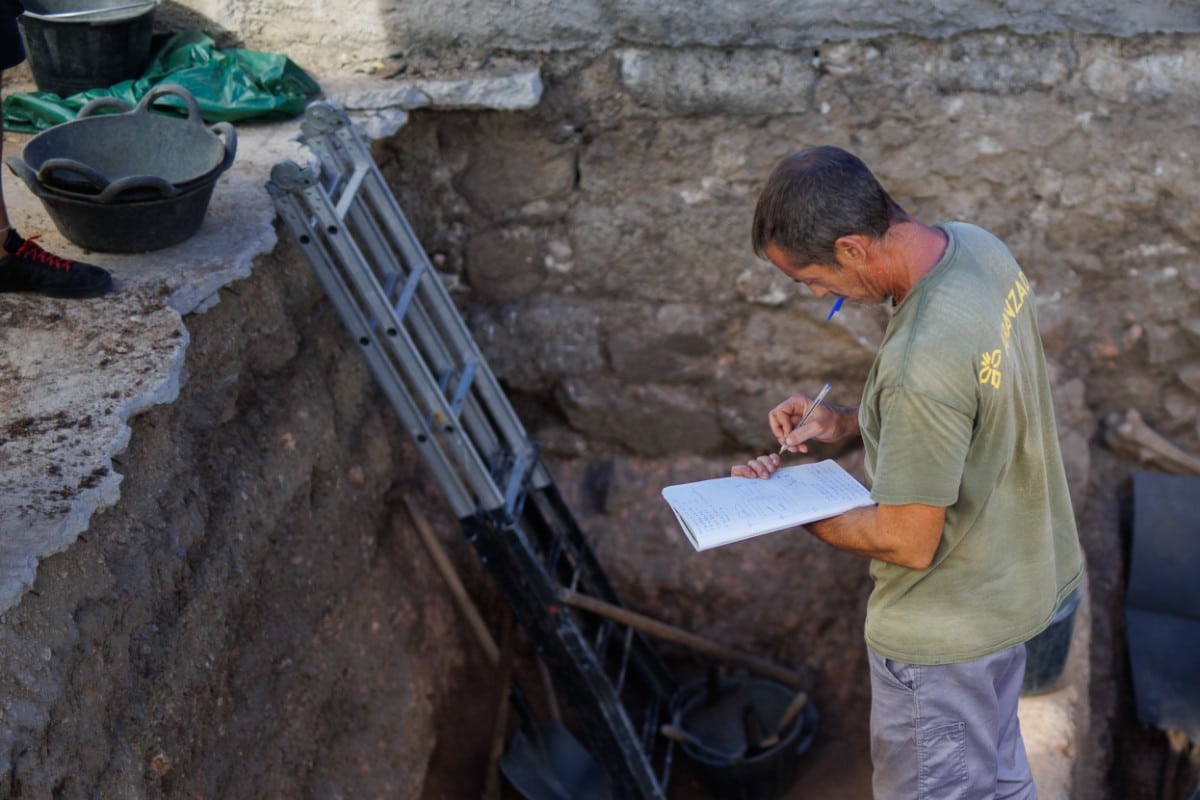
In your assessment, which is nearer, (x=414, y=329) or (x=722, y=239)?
(x=414, y=329)

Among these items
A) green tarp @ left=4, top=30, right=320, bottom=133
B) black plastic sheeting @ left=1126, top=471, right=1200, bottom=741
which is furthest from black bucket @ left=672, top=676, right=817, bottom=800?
green tarp @ left=4, top=30, right=320, bottom=133

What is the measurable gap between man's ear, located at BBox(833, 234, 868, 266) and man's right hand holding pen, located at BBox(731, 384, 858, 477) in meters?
0.40

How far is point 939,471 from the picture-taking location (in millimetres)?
1808

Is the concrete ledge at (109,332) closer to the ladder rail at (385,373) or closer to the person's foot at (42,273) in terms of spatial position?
the person's foot at (42,273)

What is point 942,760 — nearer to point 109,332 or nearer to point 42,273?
point 109,332

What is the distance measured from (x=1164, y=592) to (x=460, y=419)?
2358mm

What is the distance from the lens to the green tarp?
11.5 ft

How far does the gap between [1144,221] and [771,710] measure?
202 centimetres

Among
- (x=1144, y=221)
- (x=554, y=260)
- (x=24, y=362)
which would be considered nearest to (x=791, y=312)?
(x=554, y=260)

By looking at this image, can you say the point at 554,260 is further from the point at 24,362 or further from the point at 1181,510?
the point at 1181,510

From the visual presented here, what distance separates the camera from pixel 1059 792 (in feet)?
8.98

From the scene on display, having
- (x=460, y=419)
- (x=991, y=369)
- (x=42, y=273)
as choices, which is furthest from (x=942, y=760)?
(x=42, y=273)

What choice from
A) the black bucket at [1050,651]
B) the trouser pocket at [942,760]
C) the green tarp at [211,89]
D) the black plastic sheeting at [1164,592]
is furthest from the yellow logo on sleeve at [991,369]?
the green tarp at [211,89]

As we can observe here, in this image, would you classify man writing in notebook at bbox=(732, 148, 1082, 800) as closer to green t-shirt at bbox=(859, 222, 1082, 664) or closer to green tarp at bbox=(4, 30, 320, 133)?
green t-shirt at bbox=(859, 222, 1082, 664)
